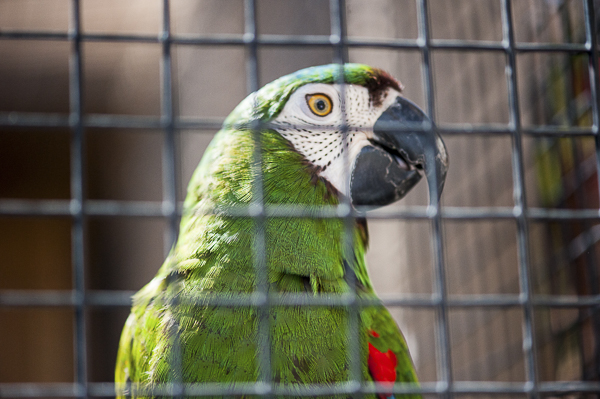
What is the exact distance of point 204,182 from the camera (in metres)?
1.13

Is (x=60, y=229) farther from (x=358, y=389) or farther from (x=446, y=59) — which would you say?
(x=358, y=389)

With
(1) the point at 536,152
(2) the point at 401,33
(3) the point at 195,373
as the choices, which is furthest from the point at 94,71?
(3) the point at 195,373

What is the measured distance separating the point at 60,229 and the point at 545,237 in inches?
150

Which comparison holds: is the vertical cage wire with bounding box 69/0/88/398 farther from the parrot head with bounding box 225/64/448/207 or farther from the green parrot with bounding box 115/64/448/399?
the parrot head with bounding box 225/64/448/207

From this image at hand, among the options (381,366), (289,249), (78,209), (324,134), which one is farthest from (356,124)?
(78,209)

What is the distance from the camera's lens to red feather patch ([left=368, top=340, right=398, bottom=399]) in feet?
3.51

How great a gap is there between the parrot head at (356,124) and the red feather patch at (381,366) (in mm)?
336

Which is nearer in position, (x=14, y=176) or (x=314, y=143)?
(x=314, y=143)

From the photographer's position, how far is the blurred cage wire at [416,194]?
2.62 feet

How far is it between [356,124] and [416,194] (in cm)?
147

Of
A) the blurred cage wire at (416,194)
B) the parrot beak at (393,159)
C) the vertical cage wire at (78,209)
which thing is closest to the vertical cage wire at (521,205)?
the blurred cage wire at (416,194)

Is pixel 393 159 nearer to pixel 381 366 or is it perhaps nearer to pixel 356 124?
pixel 356 124

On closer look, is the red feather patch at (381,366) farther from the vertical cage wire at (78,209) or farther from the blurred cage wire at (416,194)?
the vertical cage wire at (78,209)

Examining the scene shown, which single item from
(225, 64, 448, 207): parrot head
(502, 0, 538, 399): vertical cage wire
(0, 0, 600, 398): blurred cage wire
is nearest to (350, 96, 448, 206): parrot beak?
(225, 64, 448, 207): parrot head
